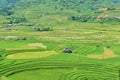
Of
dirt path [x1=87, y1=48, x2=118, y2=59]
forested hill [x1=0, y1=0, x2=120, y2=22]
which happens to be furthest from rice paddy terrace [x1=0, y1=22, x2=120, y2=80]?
forested hill [x1=0, y1=0, x2=120, y2=22]

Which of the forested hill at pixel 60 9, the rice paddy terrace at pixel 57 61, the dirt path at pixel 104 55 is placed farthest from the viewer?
the forested hill at pixel 60 9

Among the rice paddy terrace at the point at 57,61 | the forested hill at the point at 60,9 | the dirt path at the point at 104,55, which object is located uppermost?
the rice paddy terrace at the point at 57,61

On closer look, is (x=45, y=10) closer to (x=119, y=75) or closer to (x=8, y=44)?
(x=8, y=44)

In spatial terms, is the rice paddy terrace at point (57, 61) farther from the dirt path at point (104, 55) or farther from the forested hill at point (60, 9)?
the forested hill at point (60, 9)

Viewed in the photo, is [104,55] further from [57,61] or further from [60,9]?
[60,9]

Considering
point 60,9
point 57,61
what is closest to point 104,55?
point 57,61

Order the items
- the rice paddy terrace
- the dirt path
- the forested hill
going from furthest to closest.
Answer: the forested hill
the dirt path
the rice paddy terrace

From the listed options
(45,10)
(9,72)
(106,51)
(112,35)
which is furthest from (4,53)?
(45,10)

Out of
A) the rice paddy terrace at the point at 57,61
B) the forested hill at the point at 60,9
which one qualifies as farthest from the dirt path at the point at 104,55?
the forested hill at the point at 60,9

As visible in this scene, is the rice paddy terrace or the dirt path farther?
the dirt path

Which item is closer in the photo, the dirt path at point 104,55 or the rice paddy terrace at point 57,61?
the rice paddy terrace at point 57,61

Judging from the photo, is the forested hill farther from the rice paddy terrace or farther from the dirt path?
the dirt path
